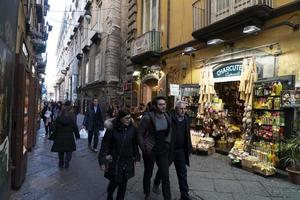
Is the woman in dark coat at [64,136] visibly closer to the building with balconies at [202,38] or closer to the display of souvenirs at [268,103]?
the display of souvenirs at [268,103]

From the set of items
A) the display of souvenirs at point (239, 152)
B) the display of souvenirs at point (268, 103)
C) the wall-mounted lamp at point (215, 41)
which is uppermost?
the wall-mounted lamp at point (215, 41)

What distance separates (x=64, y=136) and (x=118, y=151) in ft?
12.4

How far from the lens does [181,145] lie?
6207 mm

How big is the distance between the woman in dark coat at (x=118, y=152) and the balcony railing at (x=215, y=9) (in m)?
6.08

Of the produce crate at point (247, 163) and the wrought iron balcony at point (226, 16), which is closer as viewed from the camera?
the produce crate at point (247, 163)

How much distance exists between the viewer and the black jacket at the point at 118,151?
17.0 ft

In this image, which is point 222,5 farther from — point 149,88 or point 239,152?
point 149,88

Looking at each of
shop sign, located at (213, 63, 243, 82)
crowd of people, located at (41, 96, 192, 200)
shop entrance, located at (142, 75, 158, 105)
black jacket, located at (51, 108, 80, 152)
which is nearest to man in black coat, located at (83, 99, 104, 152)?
black jacket, located at (51, 108, 80, 152)

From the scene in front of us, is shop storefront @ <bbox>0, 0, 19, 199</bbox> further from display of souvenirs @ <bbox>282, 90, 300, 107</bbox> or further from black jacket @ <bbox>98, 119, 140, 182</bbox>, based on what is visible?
display of souvenirs @ <bbox>282, 90, 300, 107</bbox>

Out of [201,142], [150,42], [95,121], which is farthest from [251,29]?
[150,42]

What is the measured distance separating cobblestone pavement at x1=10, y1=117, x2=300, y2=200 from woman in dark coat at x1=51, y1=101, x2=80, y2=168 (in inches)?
13.1

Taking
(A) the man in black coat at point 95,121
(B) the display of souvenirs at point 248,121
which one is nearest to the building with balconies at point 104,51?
(A) the man in black coat at point 95,121

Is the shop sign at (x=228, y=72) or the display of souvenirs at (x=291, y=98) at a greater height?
the shop sign at (x=228, y=72)

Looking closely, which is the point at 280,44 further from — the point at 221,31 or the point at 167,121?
the point at 167,121
